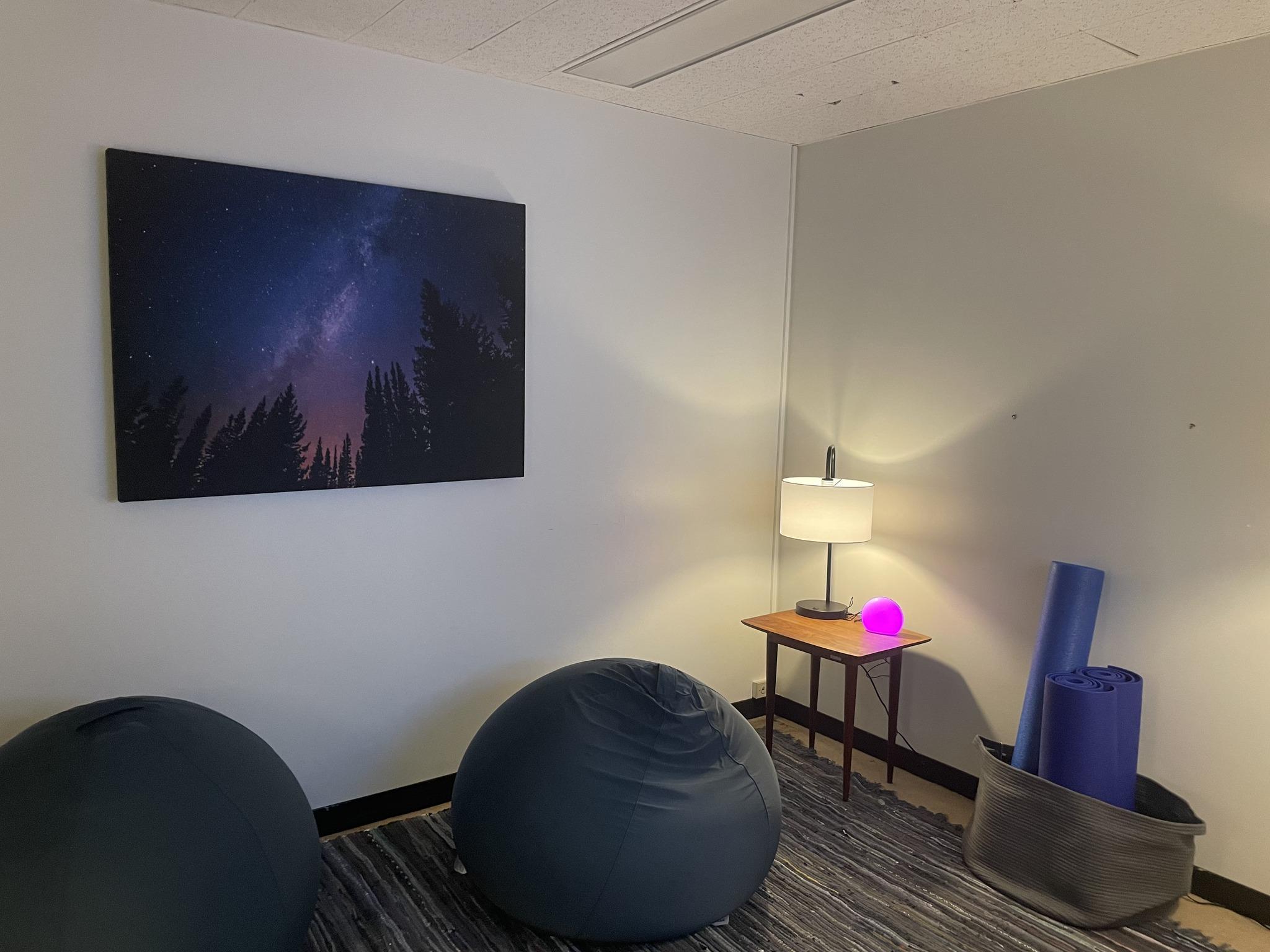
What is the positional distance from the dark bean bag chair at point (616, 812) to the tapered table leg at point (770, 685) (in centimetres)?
93

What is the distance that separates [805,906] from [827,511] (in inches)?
53.3

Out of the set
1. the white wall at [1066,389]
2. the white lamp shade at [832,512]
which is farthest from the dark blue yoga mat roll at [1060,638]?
the white lamp shade at [832,512]

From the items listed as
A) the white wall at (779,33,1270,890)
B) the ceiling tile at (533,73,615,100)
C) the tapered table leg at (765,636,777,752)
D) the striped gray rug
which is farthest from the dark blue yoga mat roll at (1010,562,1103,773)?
the ceiling tile at (533,73,615,100)

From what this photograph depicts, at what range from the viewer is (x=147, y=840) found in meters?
1.98

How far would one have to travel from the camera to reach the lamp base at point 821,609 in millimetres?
3676

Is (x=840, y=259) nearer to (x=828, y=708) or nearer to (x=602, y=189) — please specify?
(x=602, y=189)

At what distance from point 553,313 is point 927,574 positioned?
5.66ft

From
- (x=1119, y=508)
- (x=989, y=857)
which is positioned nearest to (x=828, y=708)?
(x=989, y=857)

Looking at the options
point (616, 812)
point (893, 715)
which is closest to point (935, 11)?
point (616, 812)

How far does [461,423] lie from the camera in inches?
124

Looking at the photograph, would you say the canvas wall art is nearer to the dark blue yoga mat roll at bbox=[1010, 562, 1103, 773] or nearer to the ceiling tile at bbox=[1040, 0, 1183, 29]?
the ceiling tile at bbox=[1040, 0, 1183, 29]

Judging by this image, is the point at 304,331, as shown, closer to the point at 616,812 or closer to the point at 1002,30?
the point at 616,812

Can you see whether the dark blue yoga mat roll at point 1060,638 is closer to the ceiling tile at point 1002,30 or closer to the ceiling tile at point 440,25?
the ceiling tile at point 1002,30

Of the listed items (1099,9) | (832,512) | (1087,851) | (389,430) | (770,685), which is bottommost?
A: (1087,851)
